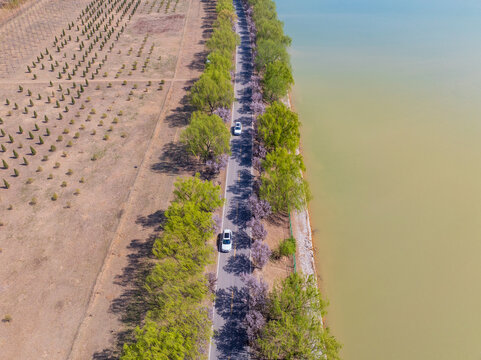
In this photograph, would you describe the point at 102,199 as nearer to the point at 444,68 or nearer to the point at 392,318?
the point at 392,318

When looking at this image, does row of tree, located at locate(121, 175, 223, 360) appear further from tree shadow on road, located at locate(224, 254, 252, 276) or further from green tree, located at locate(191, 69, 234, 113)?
green tree, located at locate(191, 69, 234, 113)

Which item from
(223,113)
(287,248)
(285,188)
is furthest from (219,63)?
(287,248)

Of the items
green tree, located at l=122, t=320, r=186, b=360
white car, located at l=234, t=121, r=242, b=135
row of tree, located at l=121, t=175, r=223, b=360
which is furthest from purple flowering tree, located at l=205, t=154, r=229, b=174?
green tree, located at l=122, t=320, r=186, b=360

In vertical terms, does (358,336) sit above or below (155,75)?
below

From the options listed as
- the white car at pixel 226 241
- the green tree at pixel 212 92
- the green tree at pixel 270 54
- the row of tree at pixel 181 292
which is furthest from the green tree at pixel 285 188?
the green tree at pixel 270 54

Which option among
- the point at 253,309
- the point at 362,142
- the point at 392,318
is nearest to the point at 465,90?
the point at 362,142

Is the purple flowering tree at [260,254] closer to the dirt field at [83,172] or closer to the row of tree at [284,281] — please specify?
the row of tree at [284,281]

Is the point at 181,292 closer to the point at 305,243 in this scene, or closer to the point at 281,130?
the point at 305,243
